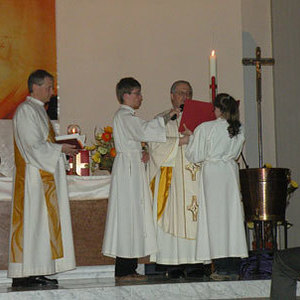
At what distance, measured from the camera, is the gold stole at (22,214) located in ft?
22.9

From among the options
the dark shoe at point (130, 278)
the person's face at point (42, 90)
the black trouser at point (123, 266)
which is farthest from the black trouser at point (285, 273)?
the person's face at point (42, 90)

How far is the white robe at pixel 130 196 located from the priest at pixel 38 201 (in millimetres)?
433

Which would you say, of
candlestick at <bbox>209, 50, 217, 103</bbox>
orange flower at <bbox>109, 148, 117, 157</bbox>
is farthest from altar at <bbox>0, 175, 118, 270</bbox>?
candlestick at <bbox>209, 50, 217, 103</bbox>

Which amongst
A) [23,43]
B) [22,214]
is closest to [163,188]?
[22,214]

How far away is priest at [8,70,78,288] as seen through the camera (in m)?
6.94

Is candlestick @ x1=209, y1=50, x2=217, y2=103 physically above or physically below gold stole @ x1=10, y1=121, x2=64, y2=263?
above

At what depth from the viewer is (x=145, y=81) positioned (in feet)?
32.0

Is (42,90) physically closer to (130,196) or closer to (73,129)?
(130,196)

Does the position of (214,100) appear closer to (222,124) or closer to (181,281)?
(222,124)

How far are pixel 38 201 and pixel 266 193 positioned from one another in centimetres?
239

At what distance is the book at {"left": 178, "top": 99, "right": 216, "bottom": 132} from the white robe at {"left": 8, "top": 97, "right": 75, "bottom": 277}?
1259 millimetres

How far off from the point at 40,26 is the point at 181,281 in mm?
4166

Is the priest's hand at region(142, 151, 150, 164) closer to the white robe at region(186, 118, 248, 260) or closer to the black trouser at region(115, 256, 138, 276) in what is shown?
the white robe at region(186, 118, 248, 260)

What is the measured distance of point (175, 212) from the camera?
24.6 ft
